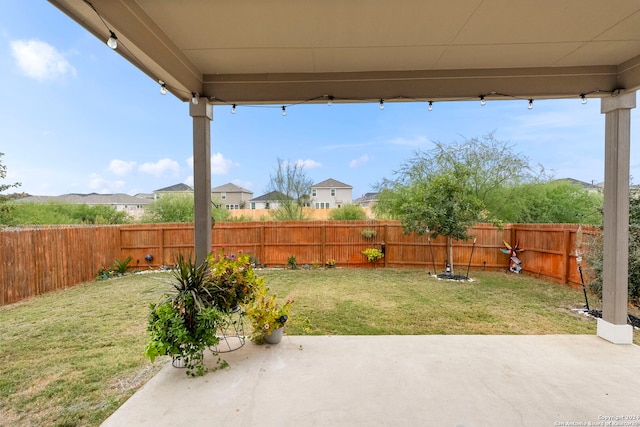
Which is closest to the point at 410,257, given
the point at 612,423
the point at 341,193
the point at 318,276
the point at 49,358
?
the point at 318,276

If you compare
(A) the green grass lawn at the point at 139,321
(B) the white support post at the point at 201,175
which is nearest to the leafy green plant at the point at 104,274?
(A) the green grass lawn at the point at 139,321

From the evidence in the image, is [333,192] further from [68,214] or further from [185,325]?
[185,325]

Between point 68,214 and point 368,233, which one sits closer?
point 368,233

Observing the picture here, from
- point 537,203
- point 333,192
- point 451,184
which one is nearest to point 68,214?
point 451,184

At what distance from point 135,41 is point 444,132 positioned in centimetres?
959

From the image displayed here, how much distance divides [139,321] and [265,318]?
2.33 m

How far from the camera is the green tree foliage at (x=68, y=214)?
1173 cm

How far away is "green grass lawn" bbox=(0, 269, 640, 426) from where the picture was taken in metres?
2.10

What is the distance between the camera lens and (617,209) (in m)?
2.67

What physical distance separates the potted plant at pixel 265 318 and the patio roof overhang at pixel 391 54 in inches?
31.0

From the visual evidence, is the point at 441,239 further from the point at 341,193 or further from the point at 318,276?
the point at 341,193

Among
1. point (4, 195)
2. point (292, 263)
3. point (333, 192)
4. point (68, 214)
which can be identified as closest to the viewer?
point (4, 195)

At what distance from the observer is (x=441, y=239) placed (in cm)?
781

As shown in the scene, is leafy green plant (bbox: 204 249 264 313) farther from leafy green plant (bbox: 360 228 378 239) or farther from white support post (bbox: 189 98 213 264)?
leafy green plant (bbox: 360 228 378 239)
